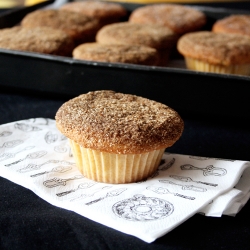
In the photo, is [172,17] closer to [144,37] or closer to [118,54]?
[144,37]

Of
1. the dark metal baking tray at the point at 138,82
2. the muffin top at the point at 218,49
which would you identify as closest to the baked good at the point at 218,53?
the muffin top at the point at 218,49

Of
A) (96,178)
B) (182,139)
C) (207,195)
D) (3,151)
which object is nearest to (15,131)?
(3,151)

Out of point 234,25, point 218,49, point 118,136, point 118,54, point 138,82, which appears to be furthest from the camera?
point 234,25

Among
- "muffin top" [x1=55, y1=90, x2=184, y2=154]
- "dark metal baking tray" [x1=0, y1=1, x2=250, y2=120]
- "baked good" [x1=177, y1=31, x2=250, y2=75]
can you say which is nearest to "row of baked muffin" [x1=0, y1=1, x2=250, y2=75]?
"baked good" [x1=177, y1=31, x2=250, y2=75]

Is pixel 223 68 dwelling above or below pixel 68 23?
below

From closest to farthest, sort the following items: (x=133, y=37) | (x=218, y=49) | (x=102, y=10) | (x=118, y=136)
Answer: (x=118, y=136), (x=218, y=49), (x=133, y=37), (x=102, y=10)

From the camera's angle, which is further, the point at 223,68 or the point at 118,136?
the point at 223,68

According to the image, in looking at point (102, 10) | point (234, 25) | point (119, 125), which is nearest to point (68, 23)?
point (102, 10)

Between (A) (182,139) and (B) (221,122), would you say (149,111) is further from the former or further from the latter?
(B) (221,122)
